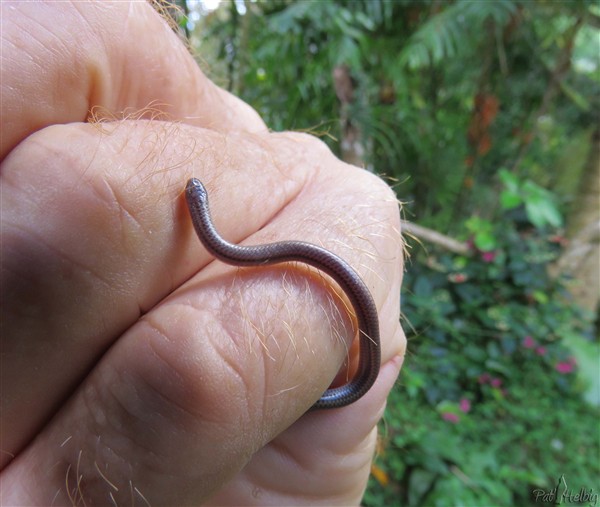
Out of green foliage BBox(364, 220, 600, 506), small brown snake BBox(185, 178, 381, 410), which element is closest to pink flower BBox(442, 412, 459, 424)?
green foliage BBox(364, 220, 600, 506)

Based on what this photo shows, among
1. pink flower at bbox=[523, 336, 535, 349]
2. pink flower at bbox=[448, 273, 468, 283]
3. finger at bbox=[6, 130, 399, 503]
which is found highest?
finger at bbox=[6, 130, 399, 503]

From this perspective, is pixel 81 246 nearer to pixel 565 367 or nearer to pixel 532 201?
pixel 532 201

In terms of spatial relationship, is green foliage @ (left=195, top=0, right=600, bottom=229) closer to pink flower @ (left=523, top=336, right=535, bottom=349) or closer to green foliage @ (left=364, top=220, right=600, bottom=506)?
green foliage @ (left=364, top=220, right=600, bottom=506)

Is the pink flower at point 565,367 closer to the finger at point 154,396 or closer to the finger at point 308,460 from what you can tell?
the finger at point 308,460

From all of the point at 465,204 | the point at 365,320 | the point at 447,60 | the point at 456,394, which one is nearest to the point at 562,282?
the point at 465,204

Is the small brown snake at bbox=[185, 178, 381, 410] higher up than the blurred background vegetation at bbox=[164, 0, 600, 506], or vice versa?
the small brown snake at bbox=[185, 178, 381, 410]

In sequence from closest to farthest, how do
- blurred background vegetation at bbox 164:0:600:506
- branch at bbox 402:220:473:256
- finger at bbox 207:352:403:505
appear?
finger at bbox 207:352:403:505 < blurred background vegetation at bbox 164:0:600:506 < branch at bbox 402:220:473:256

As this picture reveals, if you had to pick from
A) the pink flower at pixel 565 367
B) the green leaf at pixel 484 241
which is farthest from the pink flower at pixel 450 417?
the green leaf at pixel 484 241

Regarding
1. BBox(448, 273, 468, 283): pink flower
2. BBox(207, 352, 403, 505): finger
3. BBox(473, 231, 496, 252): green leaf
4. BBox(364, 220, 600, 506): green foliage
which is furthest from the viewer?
BBox(448, 273, 468, 283): pink flower
